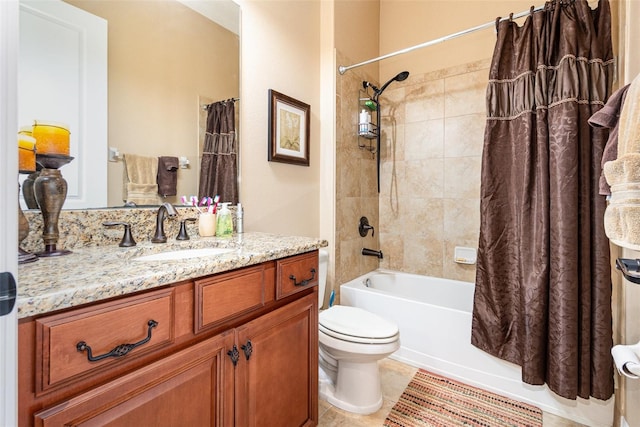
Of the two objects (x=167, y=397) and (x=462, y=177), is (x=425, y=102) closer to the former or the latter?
(x=462, y=177)

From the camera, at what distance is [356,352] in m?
1.45

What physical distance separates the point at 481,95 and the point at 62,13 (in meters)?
2.50

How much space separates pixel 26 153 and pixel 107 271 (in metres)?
0.53

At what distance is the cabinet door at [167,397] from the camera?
605mm

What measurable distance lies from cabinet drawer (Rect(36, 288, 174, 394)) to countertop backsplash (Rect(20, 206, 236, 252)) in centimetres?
55

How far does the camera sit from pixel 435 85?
2.48m

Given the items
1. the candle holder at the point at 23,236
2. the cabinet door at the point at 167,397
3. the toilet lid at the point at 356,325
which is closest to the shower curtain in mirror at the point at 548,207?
the toilet lid at the point at 356,325

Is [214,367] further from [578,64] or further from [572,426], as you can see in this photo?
[578,64]

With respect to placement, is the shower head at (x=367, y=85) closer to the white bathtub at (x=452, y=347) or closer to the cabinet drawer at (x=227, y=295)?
the white bathtub at (x=452, y=347)

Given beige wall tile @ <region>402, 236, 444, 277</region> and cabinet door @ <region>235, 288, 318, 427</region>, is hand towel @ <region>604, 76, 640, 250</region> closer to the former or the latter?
cabinet door @ <region>235, 288, 318, 427</region>

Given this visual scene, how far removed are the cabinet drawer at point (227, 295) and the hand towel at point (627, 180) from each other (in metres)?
1.03

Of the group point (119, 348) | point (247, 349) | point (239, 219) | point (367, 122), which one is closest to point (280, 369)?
point (247, 349)

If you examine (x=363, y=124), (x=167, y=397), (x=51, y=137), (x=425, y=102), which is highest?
(x=425, y=102)

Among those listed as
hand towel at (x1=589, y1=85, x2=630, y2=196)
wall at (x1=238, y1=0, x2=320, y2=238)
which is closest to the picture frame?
wall at (x1=238, y1=0, x2=320, y2=238)
